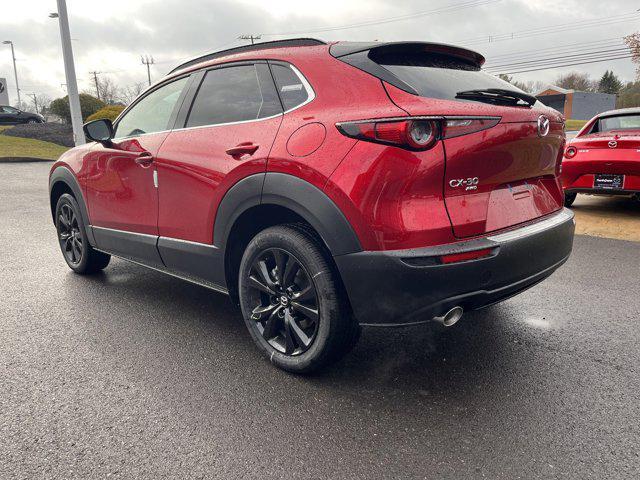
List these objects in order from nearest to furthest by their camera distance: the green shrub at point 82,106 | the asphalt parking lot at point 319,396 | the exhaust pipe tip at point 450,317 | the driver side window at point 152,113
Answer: the asphalt parking lot at point 319,396
the exhaust pipe tip at point 450,317
the driver side window at point 152,113
the green shrub at point 82,106

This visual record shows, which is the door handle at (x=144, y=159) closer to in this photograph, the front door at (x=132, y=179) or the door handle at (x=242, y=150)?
the front door at (x=132, y=179)

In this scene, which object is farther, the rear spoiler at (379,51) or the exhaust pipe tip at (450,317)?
the rear spoiler at (379,51)

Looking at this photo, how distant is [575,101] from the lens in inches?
2640

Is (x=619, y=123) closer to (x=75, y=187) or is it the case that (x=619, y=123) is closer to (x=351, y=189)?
(x=351, y=189)

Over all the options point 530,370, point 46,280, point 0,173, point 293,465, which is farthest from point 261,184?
point 0,173

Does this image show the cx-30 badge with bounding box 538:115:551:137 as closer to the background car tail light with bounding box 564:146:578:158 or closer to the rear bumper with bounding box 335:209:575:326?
the rear bumper with bounding box 335:209:575:326

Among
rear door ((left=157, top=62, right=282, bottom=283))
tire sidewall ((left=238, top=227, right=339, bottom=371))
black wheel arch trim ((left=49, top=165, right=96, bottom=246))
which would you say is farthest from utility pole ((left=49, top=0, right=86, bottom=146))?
tire sidewall ((left=238, top=227, right=339, bottom=371))

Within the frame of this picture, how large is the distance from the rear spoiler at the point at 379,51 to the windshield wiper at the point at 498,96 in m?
0.31

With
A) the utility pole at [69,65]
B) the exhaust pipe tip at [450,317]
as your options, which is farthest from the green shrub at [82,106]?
the exhaust pipe tip at [450,317]

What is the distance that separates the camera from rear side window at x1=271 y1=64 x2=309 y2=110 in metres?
2.60

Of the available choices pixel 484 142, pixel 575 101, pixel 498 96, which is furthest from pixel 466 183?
pixel 575 101

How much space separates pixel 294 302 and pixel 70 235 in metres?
3.08

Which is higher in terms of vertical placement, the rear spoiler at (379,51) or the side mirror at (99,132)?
the rear spoiler at (379,51)

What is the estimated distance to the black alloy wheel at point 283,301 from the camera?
8.42ft
